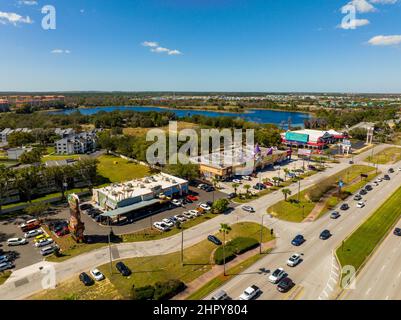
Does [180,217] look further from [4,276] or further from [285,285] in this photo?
[4,276]

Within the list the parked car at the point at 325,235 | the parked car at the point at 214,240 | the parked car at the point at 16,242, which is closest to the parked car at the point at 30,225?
the parked car at the point at 16,242

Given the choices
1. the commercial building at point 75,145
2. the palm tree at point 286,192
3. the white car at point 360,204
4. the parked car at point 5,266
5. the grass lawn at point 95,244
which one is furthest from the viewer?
the commercial building at point 75,145

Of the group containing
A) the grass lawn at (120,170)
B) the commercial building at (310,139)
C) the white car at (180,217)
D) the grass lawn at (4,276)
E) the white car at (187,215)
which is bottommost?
the grass lawn at (4,276)

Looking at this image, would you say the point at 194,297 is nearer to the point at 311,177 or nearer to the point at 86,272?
the point at 86,272

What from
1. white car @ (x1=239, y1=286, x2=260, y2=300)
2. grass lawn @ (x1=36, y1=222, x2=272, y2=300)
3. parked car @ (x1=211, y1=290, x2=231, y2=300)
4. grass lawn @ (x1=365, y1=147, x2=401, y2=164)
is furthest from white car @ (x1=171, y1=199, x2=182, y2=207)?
grass lawn @ (x1=365, y1=147, x2=401, y2=164)

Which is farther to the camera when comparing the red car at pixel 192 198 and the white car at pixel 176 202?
the red car at pixel 192 198

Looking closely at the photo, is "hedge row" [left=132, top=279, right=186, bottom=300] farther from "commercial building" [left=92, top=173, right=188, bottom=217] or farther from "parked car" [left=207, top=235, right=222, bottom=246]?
"commercial building" [left=92, top=173, right=188, bottom=217]

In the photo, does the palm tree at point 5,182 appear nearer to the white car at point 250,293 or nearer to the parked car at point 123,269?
the parked car at point 123,269
